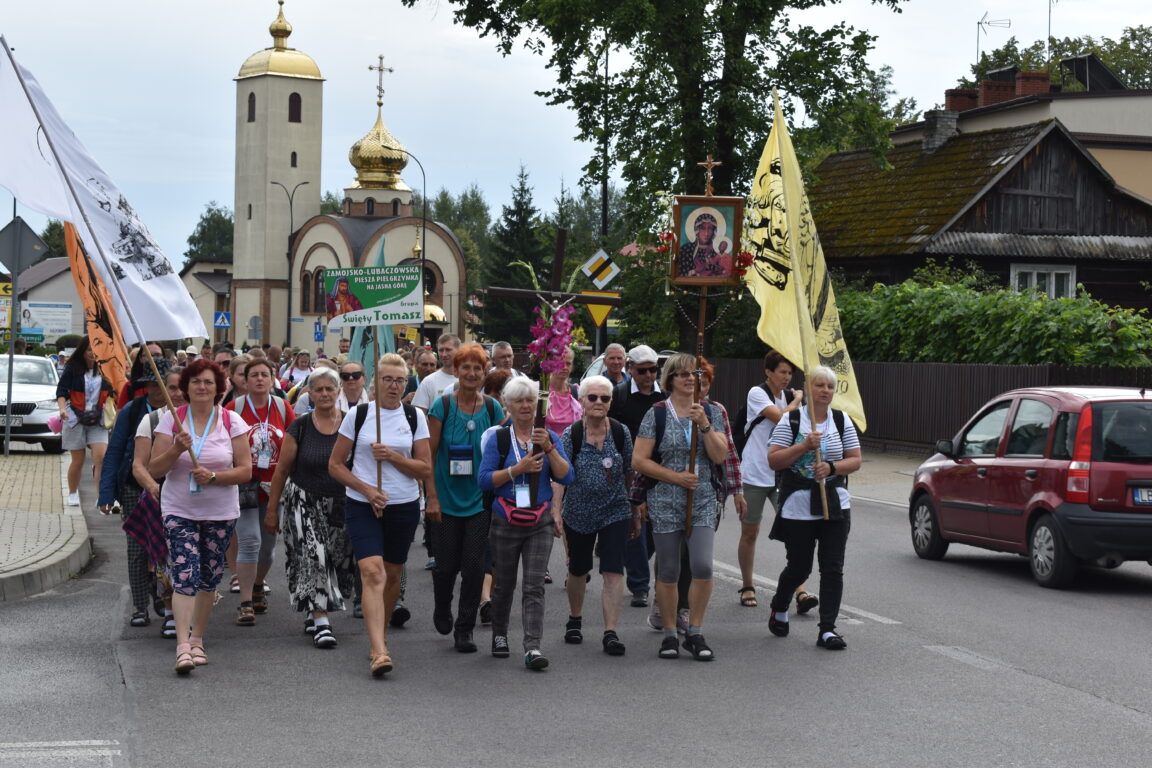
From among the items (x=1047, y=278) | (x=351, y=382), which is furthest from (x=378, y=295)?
(x=1047, y=278)

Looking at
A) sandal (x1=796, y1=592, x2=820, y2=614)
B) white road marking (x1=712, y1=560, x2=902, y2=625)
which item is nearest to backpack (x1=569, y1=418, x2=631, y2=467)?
sandal (x1=796, y1=592, x2=820, y2=614)

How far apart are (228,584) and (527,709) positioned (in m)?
5.33

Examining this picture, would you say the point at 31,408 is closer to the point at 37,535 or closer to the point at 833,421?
the point at 37,535

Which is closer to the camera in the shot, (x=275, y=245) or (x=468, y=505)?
(x=468, y=505)

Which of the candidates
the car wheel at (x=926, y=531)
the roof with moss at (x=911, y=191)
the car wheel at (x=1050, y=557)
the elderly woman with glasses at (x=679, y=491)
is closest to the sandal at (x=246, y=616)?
the elderly woman with glasses at (x=679, y=491)

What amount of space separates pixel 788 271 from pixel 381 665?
4.07 m

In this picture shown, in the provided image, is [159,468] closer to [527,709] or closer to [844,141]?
[527,709]

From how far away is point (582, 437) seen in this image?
31.2ft

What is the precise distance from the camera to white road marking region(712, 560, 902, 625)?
10.7m

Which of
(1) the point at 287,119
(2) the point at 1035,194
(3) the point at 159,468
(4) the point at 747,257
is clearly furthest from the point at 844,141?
(1) the point at 287,119

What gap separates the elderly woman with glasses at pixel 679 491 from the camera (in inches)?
362

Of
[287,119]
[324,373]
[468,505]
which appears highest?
[287,119]

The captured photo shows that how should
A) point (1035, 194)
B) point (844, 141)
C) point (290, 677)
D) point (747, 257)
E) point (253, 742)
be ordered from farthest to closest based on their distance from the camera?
point (1035, 194)
point (844, 141)
point (747, 257)
point (290, 677)
point (253, 742)

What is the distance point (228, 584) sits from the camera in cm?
1240
